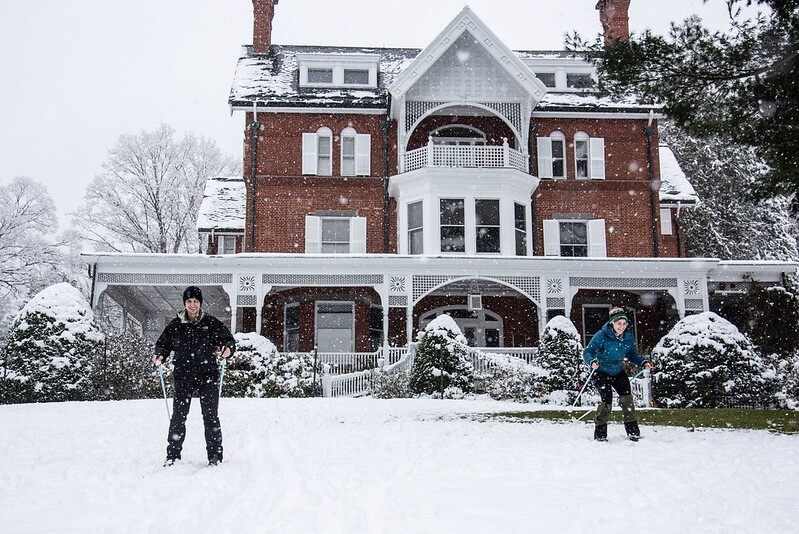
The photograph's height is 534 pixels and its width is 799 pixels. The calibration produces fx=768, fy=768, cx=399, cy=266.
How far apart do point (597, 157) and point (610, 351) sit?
1865 cm

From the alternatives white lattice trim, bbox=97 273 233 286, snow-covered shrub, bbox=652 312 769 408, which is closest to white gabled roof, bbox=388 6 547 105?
white lattice trim, bbox=97 273 233 286

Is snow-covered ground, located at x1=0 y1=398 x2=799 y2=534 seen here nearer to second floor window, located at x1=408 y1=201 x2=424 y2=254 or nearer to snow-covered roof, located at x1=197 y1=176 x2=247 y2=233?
second floor window, located at x1=408 y1=201 x2=424 y2=254

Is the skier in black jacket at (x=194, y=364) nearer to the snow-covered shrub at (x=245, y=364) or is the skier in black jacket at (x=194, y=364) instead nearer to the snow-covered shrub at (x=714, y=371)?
the snow-covered shrub at (x=245, y=364)

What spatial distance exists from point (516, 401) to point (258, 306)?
801 centimetres

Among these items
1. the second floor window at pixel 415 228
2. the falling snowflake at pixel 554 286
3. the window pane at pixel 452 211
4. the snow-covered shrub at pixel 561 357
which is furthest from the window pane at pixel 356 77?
the snow-covered shrub at pixel 561 357

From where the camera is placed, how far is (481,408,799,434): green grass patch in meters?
10.7

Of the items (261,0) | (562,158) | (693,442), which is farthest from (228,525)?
(261,0)

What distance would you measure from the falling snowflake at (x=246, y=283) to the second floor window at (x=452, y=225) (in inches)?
239

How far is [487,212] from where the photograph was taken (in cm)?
2444

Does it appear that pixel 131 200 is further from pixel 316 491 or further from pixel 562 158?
pixel 316 491

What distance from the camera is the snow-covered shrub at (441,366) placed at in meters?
17.2

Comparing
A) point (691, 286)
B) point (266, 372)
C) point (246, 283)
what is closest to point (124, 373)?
point (266, 372)

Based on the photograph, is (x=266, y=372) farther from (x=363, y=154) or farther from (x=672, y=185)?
(x=672, y=185)

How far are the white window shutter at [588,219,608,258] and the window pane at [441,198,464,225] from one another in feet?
15.2
